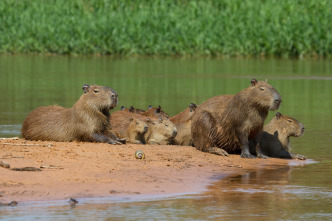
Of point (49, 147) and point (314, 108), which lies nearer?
point (49, 147)

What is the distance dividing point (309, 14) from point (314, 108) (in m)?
17.8

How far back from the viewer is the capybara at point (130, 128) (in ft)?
40.1

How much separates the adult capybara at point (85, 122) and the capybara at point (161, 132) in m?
0.68

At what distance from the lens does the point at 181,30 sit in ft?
112

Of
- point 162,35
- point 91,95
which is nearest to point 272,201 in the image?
point 91,95

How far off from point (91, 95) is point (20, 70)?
14793 mm

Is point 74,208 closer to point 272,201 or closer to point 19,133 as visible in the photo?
point 272,201

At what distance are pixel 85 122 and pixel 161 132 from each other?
1089mm

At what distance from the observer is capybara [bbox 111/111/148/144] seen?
40.1ft

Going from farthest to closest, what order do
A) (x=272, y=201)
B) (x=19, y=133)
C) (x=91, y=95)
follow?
(x=19, y=133)
(x=91, y=95)
(x=272, y=201)

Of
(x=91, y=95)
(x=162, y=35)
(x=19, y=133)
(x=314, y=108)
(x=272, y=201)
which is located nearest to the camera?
(x=272, y=201)

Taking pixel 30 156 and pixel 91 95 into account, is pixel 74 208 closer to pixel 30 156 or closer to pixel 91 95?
Result: pixel 30 156

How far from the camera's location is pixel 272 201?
8406 millimetres

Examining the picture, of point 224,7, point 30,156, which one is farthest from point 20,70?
point 30,156
